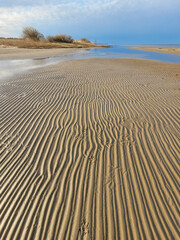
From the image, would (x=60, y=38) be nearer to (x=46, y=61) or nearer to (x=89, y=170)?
(x=46, y=61)

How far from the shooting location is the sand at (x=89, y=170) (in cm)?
202

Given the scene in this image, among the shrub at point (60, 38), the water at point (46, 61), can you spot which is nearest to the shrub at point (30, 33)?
the shrub at point (60, 38)

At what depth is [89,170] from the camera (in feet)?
9.26

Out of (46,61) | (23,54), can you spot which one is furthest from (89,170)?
(23,54)

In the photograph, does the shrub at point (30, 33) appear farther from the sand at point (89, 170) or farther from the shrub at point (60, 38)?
the sand at point (89, 170)

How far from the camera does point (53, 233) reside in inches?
75.7

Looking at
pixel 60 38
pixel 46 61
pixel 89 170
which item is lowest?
pixel 60 38

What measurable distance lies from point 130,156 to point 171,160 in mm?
877

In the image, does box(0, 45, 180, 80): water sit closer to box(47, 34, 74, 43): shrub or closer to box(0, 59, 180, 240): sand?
box(0, 59, 180, 240): sand

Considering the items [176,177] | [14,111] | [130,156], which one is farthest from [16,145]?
[176,177]

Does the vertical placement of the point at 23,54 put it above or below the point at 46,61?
below

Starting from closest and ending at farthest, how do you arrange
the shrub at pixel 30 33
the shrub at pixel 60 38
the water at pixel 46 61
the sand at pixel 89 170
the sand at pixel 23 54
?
1. the sand at pixel 89 170
2. the water at pixel 46 61
3. the sand at pixel 23 54
4. the shrub at pixel 30 33
5. the shrub at pixel 60 38

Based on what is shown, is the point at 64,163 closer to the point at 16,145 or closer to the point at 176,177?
the point at 16,145

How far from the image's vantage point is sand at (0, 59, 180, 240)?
2016 millimetres
